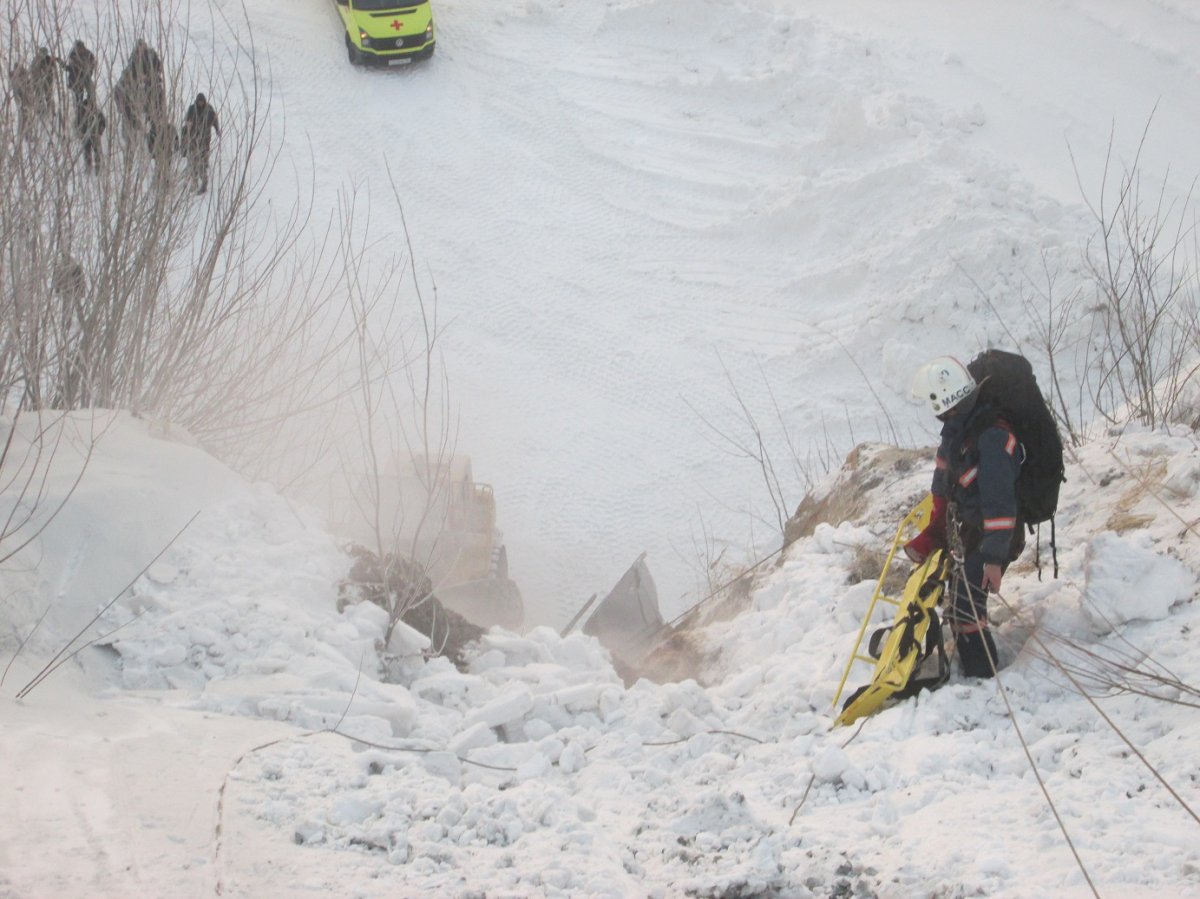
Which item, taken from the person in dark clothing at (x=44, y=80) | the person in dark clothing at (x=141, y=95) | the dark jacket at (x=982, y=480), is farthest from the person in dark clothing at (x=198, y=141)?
the dark jacket at (x=982, y=480)

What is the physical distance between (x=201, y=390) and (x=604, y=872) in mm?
5017

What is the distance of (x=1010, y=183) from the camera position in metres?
13.7

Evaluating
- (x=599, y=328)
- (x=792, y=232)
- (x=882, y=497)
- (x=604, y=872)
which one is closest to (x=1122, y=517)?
(x=882, y=497)

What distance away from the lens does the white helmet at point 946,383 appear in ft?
16.7

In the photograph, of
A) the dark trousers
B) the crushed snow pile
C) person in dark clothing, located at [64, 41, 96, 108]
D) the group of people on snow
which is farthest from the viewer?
person in dark clothing, located at [64, 41, 96, 108]

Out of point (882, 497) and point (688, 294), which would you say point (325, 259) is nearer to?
point (688, 294)

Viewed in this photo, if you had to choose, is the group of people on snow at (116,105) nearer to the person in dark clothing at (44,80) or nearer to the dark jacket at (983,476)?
the person in dark clothing at (44,80)

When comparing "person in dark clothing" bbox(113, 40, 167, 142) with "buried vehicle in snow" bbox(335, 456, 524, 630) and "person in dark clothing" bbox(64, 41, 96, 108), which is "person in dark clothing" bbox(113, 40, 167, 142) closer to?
"person in dark clothing" bbox(64, 41, 96, 108)

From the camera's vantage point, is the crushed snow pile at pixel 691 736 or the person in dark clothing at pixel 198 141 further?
the person in dark clothing at pixel 198 141

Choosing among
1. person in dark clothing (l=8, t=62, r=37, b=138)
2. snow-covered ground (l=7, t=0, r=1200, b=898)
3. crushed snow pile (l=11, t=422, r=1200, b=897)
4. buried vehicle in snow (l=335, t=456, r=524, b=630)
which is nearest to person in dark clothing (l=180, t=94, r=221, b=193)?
person in dark clothing (l=8, t=62, r=37, b=138)

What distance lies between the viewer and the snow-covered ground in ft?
13.6

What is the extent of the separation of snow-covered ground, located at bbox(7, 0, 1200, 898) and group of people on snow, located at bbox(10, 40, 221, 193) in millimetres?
1963

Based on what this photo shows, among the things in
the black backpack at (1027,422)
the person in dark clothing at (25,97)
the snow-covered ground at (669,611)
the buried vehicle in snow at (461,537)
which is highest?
the black backpack at (1027,422)

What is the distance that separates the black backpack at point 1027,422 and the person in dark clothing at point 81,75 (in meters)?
6.05
